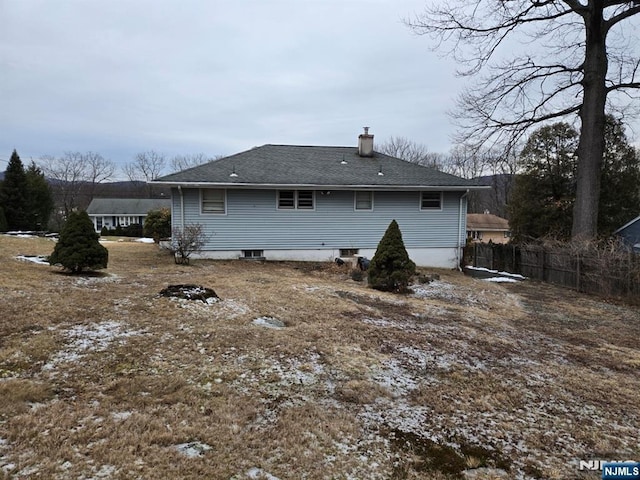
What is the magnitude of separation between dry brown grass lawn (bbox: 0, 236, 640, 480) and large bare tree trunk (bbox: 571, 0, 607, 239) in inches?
315

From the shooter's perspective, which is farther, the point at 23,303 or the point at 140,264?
the point at 140,264

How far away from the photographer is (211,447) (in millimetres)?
2506

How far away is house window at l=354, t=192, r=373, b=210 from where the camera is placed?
13523 millimetres

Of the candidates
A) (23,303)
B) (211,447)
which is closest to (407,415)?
(211,447)

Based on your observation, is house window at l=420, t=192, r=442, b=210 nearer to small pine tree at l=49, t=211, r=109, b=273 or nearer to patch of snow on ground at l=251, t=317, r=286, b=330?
patch of snow on ground at l=251, t=317, r=286, b=330

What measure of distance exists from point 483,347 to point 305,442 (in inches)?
136

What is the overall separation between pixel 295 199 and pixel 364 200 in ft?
8.24

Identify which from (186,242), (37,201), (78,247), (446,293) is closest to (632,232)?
(446,293)

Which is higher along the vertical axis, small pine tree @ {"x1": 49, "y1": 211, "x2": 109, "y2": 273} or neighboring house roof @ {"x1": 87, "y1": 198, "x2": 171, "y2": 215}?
neighboring house roof @ {"x1": 87, "y1": 198, "x2": 171, "y2": 215}

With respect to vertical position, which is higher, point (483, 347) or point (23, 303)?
point (23, 303)

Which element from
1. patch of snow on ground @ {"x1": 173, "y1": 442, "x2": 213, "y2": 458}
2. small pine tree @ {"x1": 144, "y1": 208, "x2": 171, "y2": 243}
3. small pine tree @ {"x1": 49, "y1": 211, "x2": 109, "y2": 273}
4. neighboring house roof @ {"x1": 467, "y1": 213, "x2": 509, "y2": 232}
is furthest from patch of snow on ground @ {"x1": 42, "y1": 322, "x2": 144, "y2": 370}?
neighboring house roof @ {"x1": 467, "y1": 213, "x2": 509, "y2": 232}

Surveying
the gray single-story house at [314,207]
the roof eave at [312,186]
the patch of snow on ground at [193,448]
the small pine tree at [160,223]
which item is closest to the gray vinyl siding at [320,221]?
the gray single-story house at [314,207]

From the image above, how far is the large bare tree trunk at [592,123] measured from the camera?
13008 mm

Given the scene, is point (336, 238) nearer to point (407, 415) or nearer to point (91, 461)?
point (407, 415)
